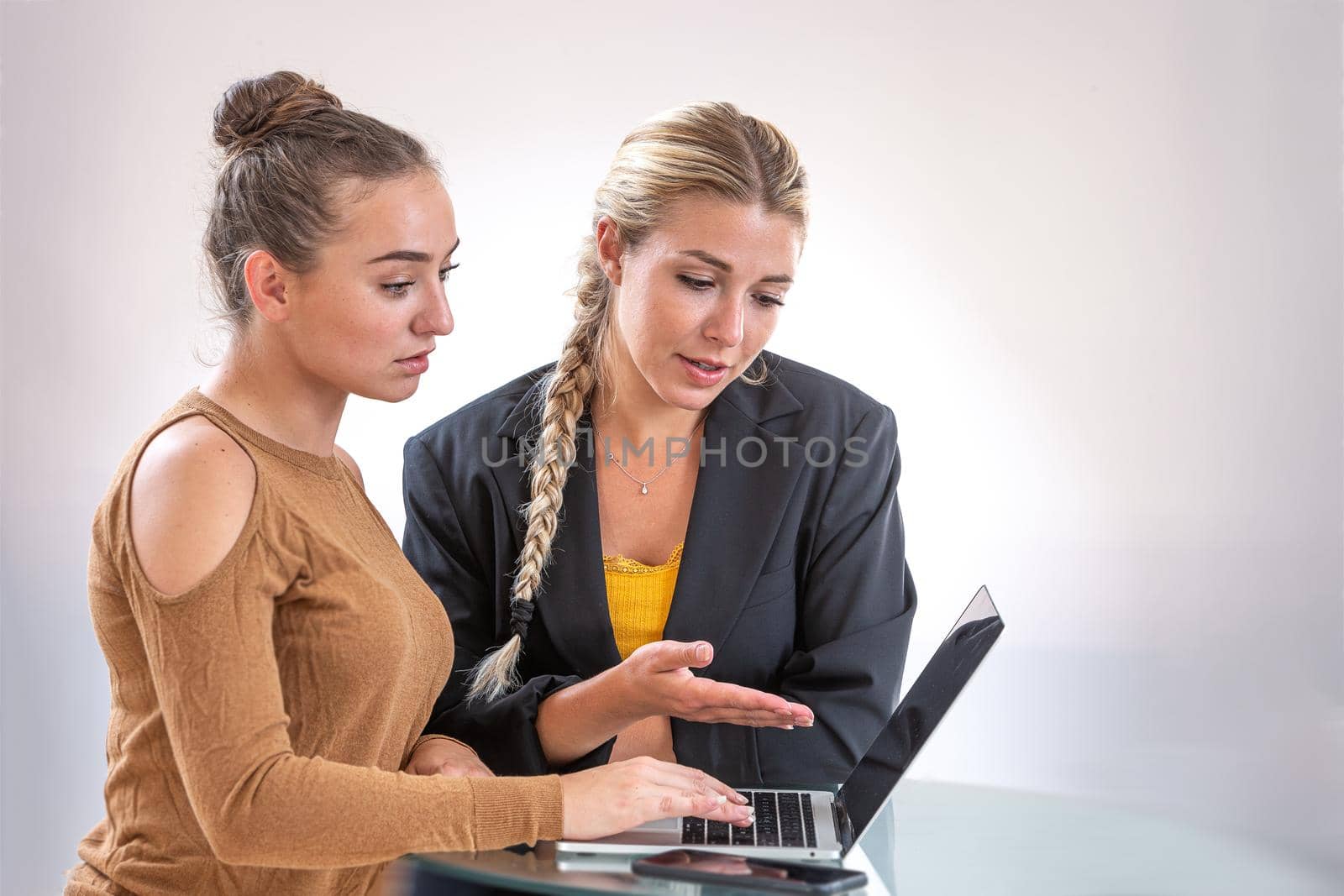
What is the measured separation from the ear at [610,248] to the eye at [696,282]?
0.15 meters

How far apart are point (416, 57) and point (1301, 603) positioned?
2.57 metres

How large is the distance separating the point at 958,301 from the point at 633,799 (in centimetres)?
216

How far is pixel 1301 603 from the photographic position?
322 cm

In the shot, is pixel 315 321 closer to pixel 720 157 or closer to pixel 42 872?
pixel 720 157

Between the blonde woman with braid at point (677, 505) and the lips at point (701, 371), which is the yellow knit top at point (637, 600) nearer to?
the blonde woman with braid at point (677, 505)

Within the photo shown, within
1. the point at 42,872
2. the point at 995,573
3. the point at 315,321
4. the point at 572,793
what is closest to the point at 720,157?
the point at 315,321

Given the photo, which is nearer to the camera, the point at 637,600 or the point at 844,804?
the point at 844,804

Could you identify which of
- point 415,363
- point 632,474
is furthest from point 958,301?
Answer: point 415,363

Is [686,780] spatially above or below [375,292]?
below

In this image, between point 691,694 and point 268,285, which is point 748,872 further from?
point 268,285

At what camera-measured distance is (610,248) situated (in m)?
2.05

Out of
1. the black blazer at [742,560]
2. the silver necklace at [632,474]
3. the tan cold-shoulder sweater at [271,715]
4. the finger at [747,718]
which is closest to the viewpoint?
the tan cold-shoulder sweater at [271,715]

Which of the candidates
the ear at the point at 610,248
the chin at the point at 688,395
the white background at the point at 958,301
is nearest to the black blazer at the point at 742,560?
the chin at the point at 688,395

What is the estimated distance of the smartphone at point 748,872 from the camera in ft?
4.39
